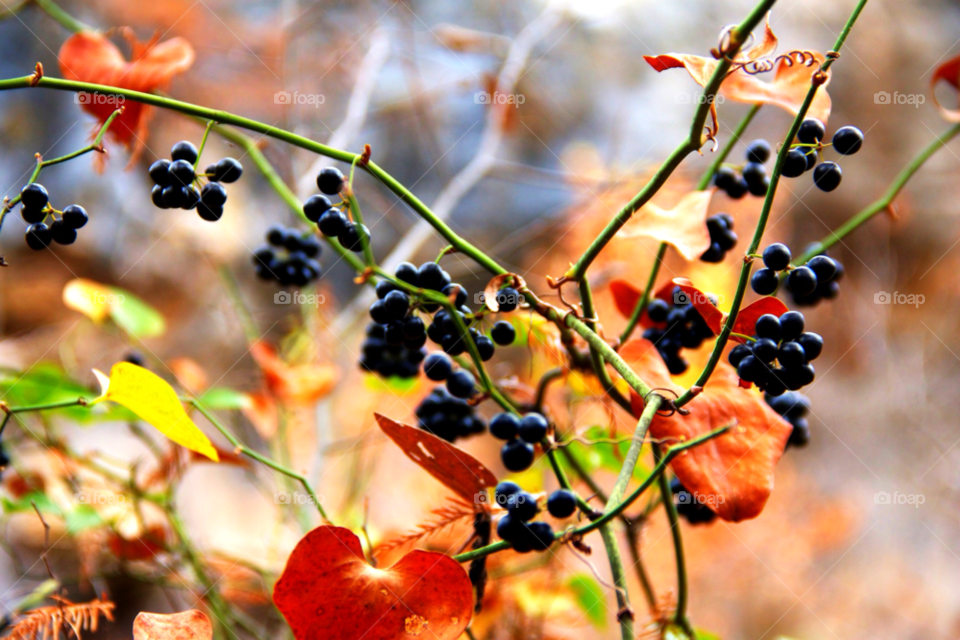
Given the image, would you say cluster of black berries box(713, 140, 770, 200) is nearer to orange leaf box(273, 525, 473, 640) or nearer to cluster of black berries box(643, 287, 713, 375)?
cluster of black berries box(643, 287, 713, 375)

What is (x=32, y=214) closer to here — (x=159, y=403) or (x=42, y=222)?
(x=42, y=222)

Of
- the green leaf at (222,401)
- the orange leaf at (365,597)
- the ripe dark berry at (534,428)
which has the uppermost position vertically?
the ripe dark berry at (534,428)

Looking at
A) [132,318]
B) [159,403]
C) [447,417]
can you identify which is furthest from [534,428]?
[132,318]

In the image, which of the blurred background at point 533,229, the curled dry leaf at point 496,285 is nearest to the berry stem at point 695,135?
the curled dry leaf at point 496,285

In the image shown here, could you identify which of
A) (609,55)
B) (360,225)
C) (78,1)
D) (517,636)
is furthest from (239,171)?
(609,55)

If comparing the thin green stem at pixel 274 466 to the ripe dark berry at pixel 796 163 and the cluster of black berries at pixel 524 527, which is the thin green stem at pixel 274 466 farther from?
the ripe dark berry at pixel 796 163
